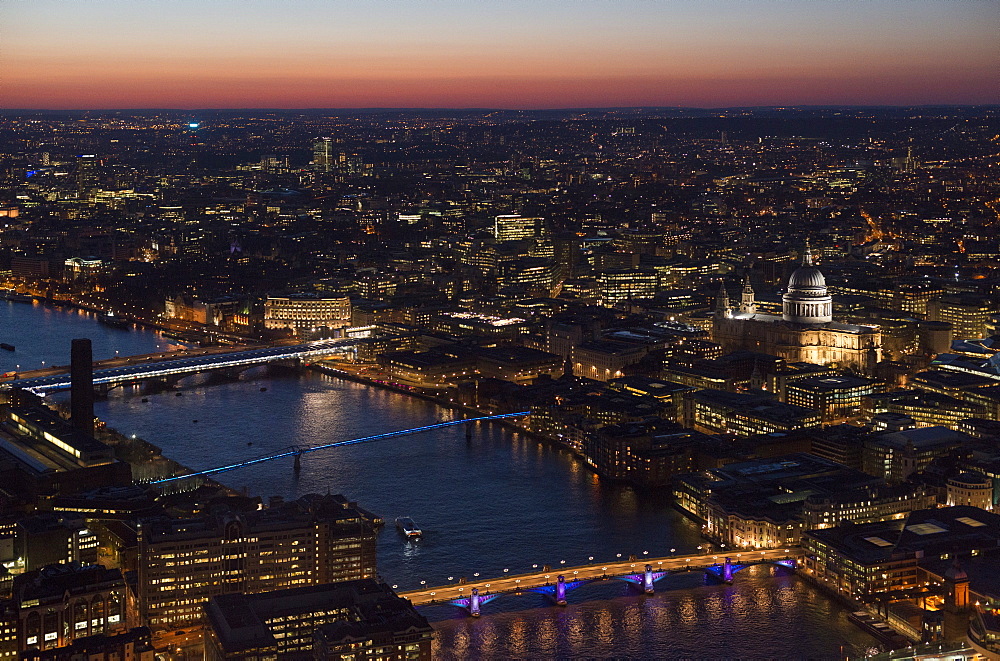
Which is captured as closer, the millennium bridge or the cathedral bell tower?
the millennium bridge

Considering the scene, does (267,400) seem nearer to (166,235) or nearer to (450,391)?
(450,391)

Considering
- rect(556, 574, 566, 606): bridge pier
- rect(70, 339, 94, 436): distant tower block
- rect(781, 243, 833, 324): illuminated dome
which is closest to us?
rect(556, 574, 566, 606): bridge pier

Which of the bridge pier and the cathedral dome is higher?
the cathedral dome

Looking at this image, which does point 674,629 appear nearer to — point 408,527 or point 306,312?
point 408,527

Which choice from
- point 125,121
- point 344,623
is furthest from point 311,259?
point 125,121

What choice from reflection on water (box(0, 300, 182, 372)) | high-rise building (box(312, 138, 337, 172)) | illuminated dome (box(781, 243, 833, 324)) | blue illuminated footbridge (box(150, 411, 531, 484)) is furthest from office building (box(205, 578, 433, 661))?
high-rise building (box(312, 138, 337, 172))

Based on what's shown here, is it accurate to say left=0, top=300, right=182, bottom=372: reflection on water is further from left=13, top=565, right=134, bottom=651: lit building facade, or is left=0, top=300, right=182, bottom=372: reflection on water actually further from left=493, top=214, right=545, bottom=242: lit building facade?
left=493, top=214, right=545, bottom=242: lit building facade

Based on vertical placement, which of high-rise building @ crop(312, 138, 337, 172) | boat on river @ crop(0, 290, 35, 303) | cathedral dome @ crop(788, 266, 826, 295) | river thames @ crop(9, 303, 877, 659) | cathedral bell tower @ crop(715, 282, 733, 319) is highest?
high-rise building @ crop(312, 138, 337, 172)
